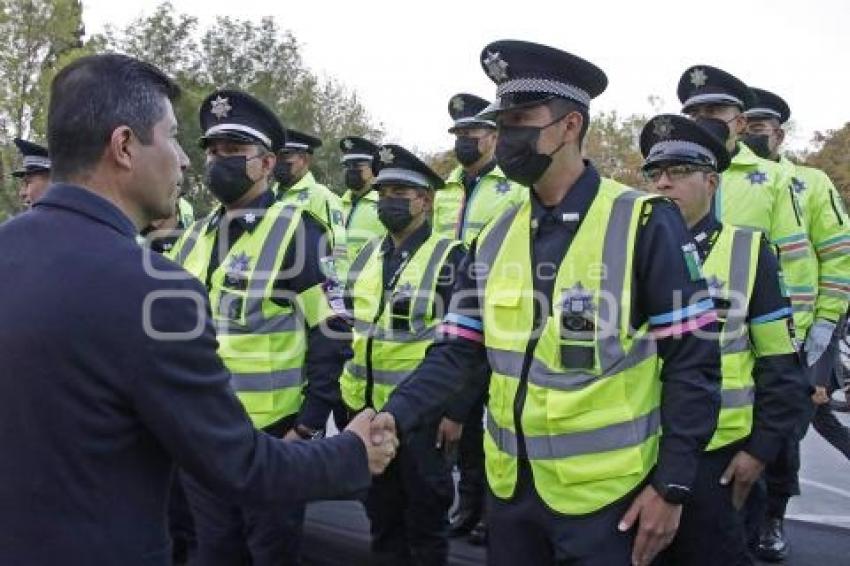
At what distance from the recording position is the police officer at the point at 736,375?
336 cm

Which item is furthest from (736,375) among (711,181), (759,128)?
(759,128)

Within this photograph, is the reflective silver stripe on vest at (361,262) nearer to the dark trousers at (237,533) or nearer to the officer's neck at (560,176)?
the dark trousers at (237,533)

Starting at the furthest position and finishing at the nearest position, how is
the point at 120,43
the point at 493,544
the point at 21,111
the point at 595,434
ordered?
the point at 120,43
the point at 21,111
the point at 493,544
the point at 595,434

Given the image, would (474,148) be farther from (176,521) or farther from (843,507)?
(843,507)

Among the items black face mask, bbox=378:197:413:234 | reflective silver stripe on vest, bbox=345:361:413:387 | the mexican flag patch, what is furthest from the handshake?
black face mask, bbox=378:197:413:234

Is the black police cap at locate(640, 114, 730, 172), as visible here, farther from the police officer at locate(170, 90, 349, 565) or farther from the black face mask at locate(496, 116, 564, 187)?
the police officer at locate(170, 90, 349, 565)

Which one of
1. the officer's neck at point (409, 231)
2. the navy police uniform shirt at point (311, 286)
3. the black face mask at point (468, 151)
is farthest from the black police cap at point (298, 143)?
the navy police uniform shirt at point (311, 286)

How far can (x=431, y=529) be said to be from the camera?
4.52 metres

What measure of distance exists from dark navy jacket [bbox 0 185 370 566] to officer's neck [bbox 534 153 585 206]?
1.42 meters

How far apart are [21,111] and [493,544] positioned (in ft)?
68.0

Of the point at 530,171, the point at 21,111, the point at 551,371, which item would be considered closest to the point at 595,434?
the point at 551,371

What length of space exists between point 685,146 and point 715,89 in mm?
1288

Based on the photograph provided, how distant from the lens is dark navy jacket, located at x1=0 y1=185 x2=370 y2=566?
1.81 m

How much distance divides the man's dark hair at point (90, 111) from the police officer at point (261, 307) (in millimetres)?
2018
